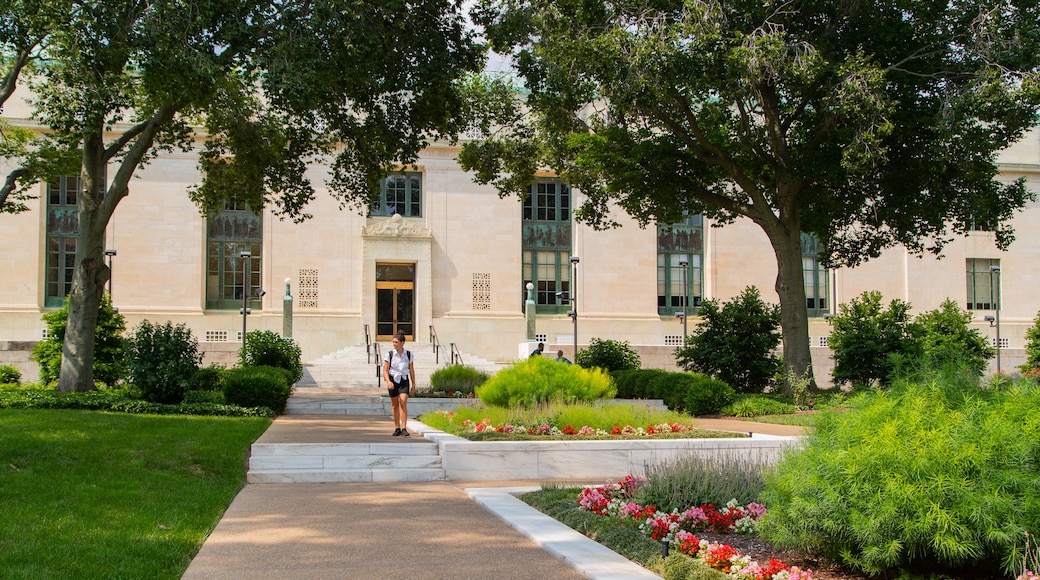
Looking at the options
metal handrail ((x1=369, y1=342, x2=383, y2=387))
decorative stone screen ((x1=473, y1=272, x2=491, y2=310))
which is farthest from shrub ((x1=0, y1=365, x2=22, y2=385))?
decorative stone screen ((x1=473, y1=272, x2=491, y2=310))

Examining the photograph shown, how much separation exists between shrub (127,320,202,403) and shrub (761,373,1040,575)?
1626cm

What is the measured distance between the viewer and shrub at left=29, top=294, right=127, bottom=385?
27.2 m

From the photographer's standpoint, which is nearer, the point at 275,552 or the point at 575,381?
the point at 275,552

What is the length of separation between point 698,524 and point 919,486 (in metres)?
2.39

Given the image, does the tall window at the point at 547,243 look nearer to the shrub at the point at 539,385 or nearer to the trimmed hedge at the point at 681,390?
the trimmed hedge at the point at 681,390

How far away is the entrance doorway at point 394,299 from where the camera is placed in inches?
1587

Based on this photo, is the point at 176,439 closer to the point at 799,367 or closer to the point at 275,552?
the point at 275,552

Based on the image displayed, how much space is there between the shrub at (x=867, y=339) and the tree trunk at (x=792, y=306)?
10.4 feet

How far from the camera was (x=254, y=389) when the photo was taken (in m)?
20.5

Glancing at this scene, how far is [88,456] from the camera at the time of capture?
1138cm

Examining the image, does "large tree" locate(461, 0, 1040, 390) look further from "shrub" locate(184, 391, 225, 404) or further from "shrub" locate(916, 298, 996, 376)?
"shrub" locate(184, 391, 225, 404)

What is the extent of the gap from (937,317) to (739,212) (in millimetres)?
11189

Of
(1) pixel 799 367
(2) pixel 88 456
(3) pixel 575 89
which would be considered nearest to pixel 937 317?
(1) pixel 799 367

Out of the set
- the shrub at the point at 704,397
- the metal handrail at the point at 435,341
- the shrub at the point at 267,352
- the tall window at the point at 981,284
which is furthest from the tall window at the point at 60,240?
the tall window at the point at 981,284
